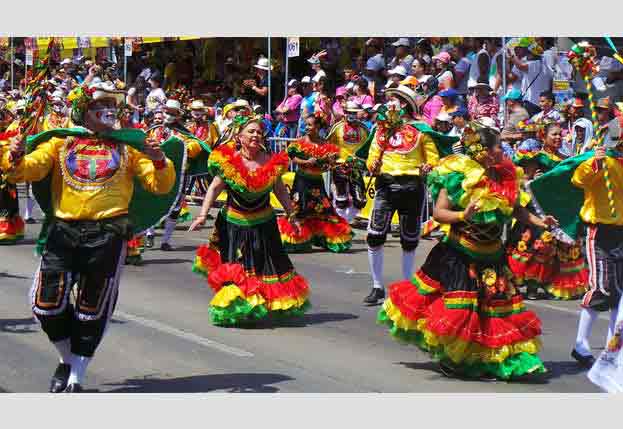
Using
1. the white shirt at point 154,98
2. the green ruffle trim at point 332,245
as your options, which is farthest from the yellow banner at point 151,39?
the green ruffle trim at point 332,245

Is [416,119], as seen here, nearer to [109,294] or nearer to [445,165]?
[445,165]

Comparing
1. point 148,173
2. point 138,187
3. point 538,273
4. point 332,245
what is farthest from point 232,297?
point 332,245

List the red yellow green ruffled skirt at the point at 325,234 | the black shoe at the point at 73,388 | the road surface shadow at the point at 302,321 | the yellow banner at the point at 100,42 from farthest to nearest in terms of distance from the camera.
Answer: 1. the yellow banner at the point at 100,42
2. the red yellow green ruffled skirt at the point at 325,234
3. the road surface shadow at the point at 302,321
4. the black shoe at the point at 73,388

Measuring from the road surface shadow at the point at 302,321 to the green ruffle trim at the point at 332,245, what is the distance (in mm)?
4763

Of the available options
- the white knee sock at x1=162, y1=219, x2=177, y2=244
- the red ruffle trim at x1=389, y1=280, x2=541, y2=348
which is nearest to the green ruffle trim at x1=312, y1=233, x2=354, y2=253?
the white knee sock at x1=162, y1=219, x2=177, y2=244

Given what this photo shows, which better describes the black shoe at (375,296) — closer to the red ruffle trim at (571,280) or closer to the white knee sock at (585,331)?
the red ruffle trim at (571,280)

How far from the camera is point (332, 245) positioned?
1630 centimetres

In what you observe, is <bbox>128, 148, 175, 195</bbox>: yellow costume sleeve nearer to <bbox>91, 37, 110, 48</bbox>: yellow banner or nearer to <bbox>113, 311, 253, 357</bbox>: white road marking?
<bbox>113, 311, 253, 357</bbox>: white road marking

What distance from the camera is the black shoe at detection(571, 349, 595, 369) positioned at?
920cm

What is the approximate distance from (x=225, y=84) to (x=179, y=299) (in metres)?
12.4

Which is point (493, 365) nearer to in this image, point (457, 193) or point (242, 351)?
point (457, 193)

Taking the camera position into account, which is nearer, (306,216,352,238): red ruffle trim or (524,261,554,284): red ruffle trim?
(524,261,554,284): red ruffle trim

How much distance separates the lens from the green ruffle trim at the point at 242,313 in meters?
10.5

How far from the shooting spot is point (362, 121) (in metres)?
18.1
